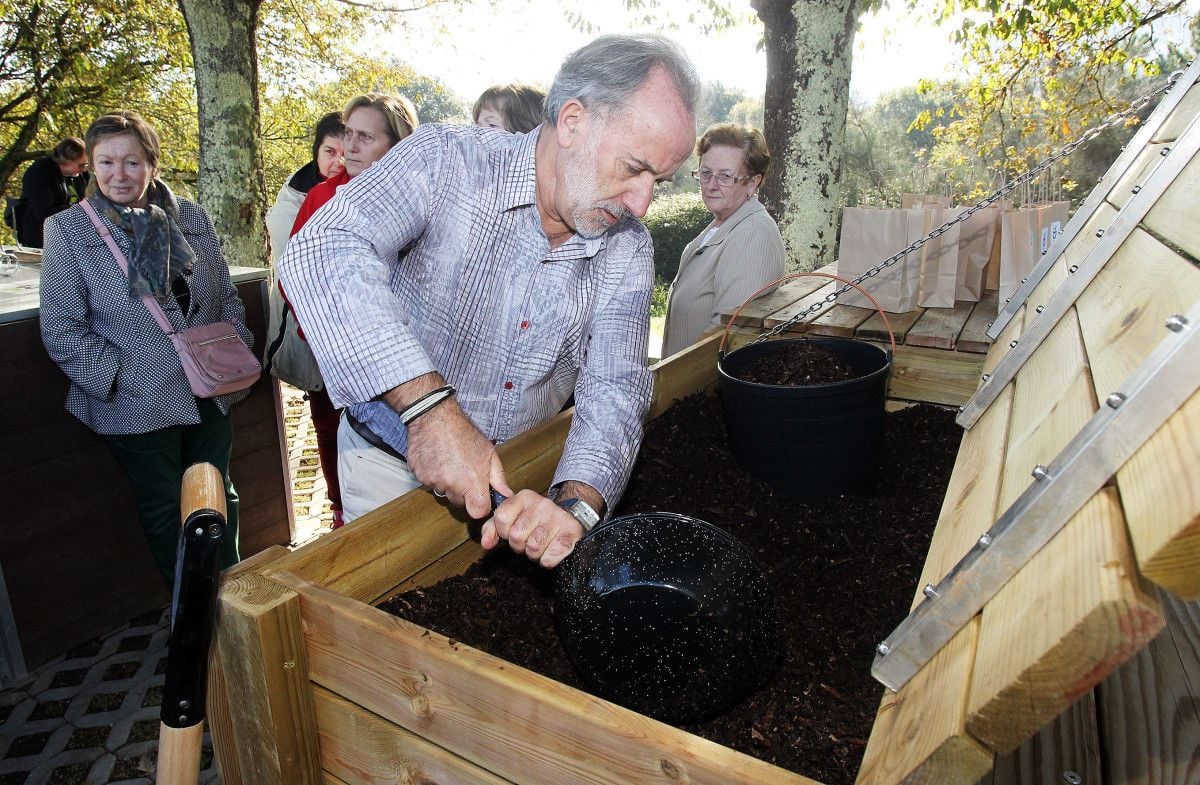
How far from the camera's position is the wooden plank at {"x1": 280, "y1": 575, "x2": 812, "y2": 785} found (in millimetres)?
1072

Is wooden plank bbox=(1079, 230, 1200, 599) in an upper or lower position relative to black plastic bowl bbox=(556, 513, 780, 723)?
upper

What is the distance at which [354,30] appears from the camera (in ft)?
50.9

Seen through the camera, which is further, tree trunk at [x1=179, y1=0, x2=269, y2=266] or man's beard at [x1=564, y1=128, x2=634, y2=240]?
tree trunk at [x1=179, y1=0, x2=269, y2=266]

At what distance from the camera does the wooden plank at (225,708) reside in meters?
1.48

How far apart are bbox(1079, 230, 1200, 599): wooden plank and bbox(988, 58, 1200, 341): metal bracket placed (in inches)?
48.1

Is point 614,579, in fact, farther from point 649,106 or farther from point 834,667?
point 649,106

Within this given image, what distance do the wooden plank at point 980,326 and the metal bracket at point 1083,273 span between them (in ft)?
3.32

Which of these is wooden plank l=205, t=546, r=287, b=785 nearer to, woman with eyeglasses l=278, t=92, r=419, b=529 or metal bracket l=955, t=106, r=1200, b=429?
metal bracket l=955, t=106, r=1200, b=429

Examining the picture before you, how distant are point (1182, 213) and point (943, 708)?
91cm

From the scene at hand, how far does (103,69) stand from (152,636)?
1363cm

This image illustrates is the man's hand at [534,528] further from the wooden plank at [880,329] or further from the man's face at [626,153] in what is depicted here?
the wooden plank at [880,329]

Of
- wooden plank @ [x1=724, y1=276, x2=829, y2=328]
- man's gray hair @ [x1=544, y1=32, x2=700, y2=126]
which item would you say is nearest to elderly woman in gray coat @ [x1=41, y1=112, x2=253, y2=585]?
man's gray hair @ [x1=544, y1=32, x2=700, y2=126]

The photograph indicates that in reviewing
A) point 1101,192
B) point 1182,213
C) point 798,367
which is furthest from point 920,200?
point 1182,213

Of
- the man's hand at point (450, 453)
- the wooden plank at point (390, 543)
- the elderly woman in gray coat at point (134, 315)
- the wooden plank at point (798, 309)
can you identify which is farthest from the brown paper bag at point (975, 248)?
the elderly woman in gray coat at point (134, 315)
